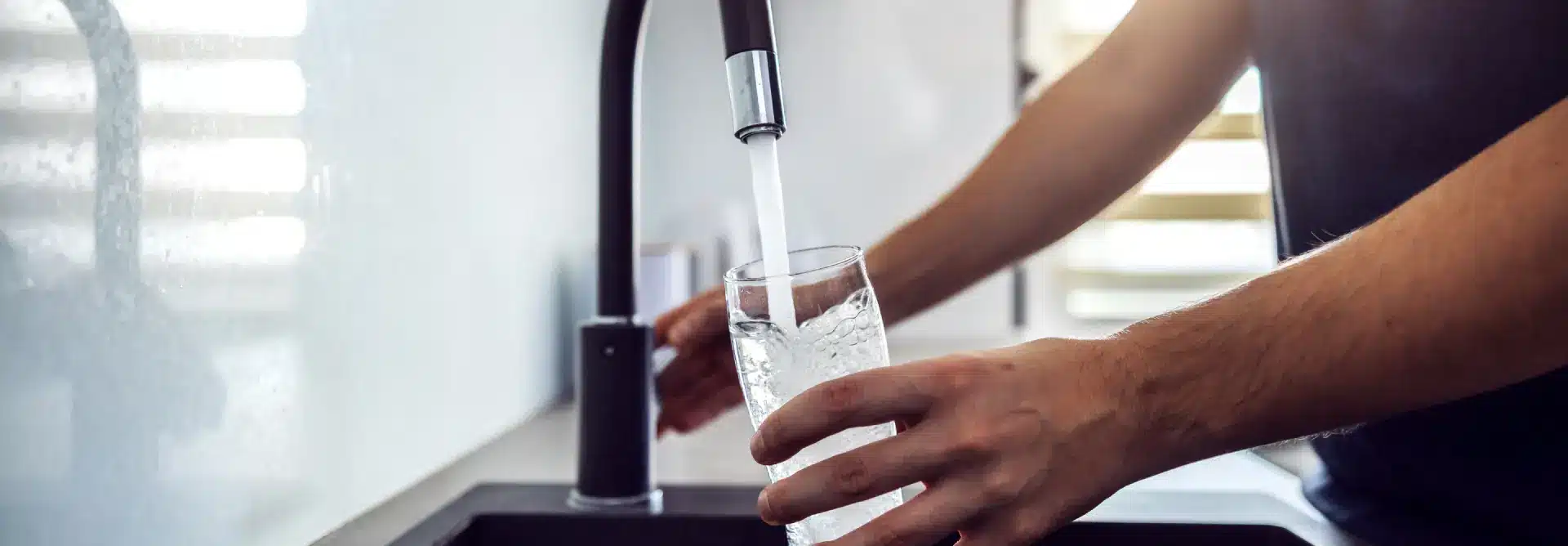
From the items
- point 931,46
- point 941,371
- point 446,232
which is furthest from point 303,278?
point 931,46

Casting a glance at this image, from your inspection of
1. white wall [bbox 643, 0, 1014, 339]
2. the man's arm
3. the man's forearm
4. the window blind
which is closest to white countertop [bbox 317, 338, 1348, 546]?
the man's arm

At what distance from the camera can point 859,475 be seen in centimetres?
40

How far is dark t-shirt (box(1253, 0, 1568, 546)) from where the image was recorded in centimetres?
62

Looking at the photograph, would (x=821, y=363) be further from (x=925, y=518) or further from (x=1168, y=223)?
(x=1168, y=223)

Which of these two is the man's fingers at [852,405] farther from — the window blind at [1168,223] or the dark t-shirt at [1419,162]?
the window blind at [1168,223]

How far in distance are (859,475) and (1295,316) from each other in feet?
0.64

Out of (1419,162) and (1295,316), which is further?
A: (1419,162)

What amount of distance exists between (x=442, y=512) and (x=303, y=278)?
0.20m

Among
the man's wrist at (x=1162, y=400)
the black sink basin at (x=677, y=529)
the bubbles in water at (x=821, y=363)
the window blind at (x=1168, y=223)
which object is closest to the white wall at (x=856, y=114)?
the window blind at (x=1168, y=223)

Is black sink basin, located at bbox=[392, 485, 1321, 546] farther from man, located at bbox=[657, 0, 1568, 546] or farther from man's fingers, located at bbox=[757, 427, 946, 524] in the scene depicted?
man's fingers, located at bbox=[757, 427, 946, 524]

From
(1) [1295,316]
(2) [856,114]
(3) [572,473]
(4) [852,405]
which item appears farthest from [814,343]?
(2) [856,114]

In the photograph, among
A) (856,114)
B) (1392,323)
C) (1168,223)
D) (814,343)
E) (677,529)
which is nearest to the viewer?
(1392,323)

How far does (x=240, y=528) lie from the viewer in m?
0.53

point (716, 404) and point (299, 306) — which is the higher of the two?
point (299, 306)
